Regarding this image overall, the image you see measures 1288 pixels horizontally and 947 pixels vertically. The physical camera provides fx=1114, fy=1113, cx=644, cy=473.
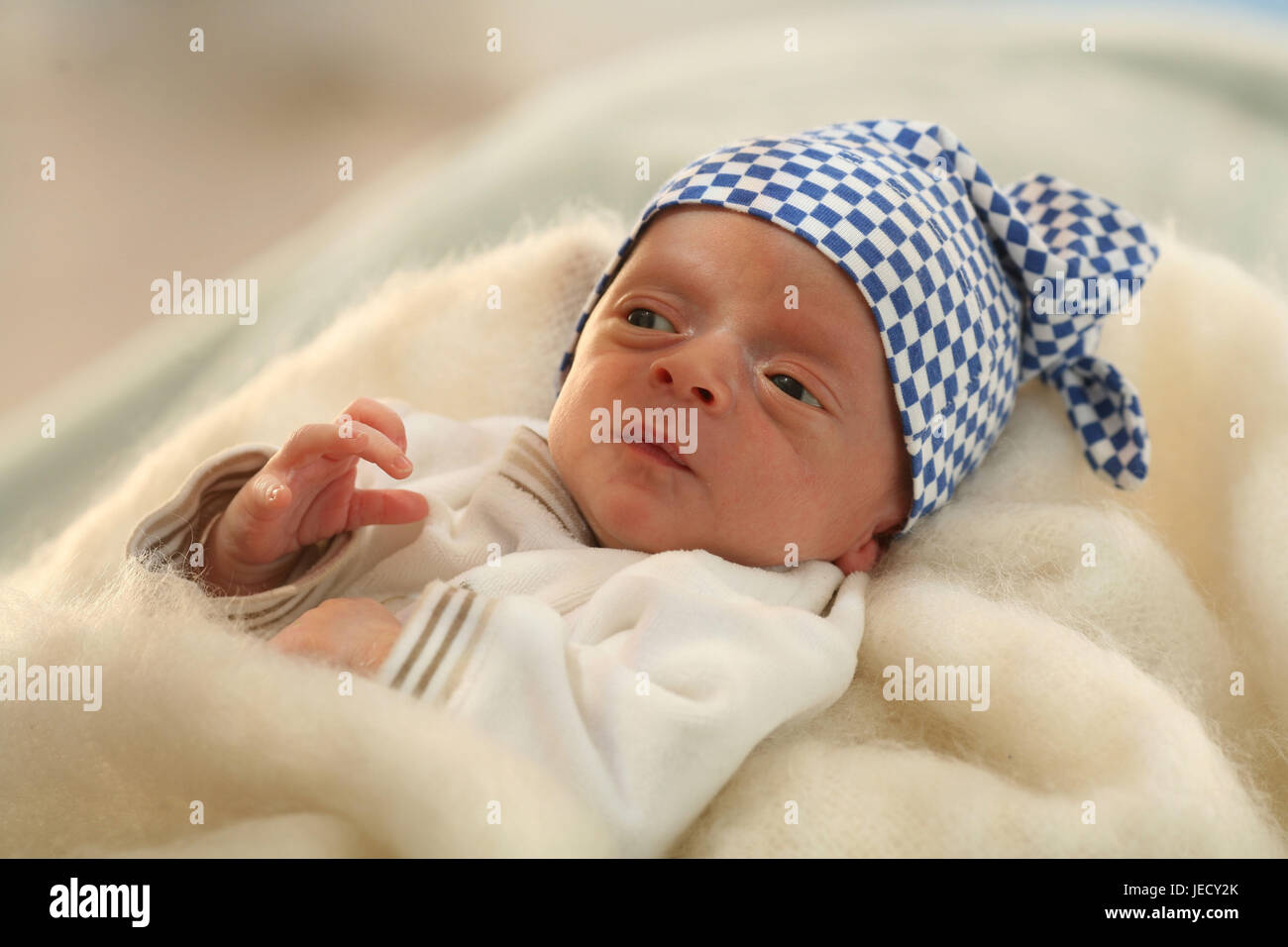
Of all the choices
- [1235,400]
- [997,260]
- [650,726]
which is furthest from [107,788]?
[1235,400]

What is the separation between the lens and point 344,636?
2.61ft

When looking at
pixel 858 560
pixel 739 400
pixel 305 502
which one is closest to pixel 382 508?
pixel 305 502

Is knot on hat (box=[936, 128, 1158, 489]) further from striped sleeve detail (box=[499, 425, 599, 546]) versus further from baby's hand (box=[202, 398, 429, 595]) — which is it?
baby's hand (box=[202, 398, 429, 595])

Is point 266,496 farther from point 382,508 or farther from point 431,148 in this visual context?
point 431,148

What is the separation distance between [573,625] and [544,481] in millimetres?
191

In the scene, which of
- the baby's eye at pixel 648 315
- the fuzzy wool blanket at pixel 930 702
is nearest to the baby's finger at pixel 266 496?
the fuzzy wool blanket at pixel 930 702

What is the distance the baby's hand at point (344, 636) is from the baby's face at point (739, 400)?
0.77 feet

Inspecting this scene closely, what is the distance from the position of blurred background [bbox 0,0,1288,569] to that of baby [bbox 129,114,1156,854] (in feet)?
1.64

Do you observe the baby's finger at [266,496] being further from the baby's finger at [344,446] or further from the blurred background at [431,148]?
the blurred background at [431,148]

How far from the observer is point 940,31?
1908 millimetres

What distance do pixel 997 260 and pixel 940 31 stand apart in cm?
96

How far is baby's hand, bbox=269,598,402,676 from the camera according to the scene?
779 millimetres

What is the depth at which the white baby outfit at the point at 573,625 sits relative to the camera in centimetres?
74

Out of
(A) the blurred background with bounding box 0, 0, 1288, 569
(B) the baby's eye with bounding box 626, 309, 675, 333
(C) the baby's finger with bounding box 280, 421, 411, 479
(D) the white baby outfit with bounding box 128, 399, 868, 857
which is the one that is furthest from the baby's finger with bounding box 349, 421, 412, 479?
(A) the blurred background with bounding box 0, 0, 1288, 569
